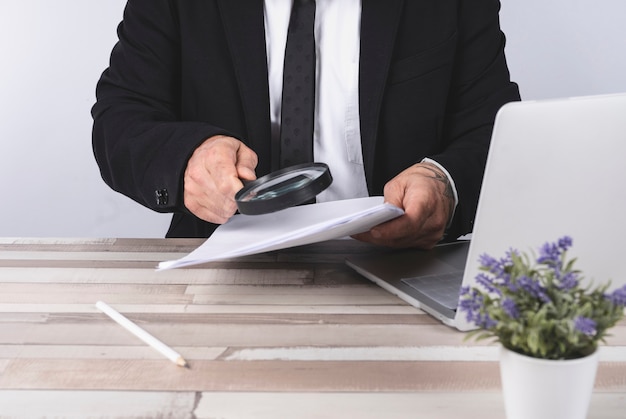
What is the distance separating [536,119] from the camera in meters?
0.93

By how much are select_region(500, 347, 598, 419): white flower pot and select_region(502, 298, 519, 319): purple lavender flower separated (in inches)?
2.0

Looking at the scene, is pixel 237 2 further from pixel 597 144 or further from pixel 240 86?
pixel 597 144

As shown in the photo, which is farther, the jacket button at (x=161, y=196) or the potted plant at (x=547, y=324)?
the jacket button at (x=161, y=196)

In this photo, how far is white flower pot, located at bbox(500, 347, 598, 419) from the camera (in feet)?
2.36

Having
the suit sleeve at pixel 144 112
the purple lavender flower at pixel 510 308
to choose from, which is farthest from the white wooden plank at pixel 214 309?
the purple lavender flower at pixel 510 308

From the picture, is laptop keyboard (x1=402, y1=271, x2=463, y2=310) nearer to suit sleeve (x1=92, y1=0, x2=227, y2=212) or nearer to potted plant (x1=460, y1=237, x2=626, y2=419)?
potted plant (x1=460, y1=237, x2=626, y2=419)

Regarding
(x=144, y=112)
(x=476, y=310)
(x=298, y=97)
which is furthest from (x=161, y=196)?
(x=476, y=310)

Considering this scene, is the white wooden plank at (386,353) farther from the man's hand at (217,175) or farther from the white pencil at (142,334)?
the man's hand at (217,175)

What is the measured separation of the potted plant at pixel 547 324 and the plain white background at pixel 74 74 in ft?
7.63

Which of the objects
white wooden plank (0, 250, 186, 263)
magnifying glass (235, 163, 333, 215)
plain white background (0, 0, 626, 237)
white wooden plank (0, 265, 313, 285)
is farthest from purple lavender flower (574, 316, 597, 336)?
plain white background (0, 0, 626, 237)

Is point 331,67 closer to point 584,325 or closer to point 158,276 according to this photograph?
point 158,276

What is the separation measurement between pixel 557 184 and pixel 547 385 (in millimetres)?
324

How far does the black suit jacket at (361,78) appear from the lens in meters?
1.88

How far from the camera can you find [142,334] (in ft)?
3.51
